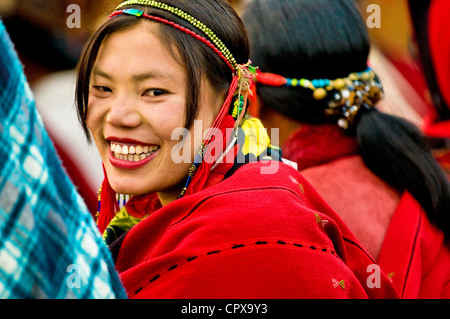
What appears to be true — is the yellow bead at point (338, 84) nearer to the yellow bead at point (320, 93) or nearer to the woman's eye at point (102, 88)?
the yellow bead at point (320, 93)

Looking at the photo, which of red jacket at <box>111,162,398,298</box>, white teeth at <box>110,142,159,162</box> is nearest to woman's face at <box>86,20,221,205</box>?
white teeth at <box>110,142,159,162</box>

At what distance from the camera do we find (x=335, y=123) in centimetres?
234

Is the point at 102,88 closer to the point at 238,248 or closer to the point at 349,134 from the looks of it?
the point at 238,248

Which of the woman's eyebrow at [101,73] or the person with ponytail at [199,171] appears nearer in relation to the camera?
the person with ponytail at [199,171]

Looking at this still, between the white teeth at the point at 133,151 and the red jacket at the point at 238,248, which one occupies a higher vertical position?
the white teeth at the point at 133,151

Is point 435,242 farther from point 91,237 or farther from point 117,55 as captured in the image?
point 91,237

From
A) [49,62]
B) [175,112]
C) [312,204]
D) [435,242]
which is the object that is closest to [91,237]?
[175,112]

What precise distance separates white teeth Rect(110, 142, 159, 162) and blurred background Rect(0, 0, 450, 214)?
2285mm

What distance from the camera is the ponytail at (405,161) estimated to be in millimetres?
2082

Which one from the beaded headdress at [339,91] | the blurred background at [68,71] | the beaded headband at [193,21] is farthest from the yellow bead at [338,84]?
the blurred background at [68,71]

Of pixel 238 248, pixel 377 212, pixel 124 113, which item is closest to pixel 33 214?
pixel 238 248
